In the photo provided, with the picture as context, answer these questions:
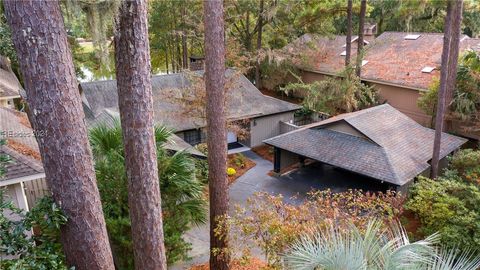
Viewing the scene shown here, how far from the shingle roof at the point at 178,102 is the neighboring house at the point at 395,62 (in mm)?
5174

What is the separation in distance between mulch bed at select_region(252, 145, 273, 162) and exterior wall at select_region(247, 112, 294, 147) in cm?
34

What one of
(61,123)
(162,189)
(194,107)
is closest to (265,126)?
(194,107)

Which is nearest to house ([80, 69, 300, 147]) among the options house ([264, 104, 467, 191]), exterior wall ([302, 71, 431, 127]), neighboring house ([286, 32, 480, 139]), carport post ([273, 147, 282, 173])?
carport post ([273, 147, 282, 173])

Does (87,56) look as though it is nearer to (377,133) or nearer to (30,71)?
(377,133)

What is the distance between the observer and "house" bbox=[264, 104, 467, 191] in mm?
12883

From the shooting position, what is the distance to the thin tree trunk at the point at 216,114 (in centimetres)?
742

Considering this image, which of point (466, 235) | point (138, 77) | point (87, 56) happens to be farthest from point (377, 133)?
point (87, 56)

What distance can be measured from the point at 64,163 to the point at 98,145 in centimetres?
389

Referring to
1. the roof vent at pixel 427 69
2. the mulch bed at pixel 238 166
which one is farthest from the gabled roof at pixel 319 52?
the mulch bed at pixel 238 166

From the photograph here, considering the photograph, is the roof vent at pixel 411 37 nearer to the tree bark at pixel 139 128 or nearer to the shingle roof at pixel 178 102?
the shingle roof at pixel 178 102

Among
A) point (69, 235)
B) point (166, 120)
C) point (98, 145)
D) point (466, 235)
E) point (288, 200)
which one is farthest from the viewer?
point (166, 120)

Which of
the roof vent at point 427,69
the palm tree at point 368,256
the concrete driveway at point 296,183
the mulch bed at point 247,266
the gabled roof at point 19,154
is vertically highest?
the roof vent at point 427,69

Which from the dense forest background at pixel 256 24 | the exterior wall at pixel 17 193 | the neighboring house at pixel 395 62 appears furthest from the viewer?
the neighboring house at pixel 395 62

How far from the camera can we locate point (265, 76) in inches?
1095
